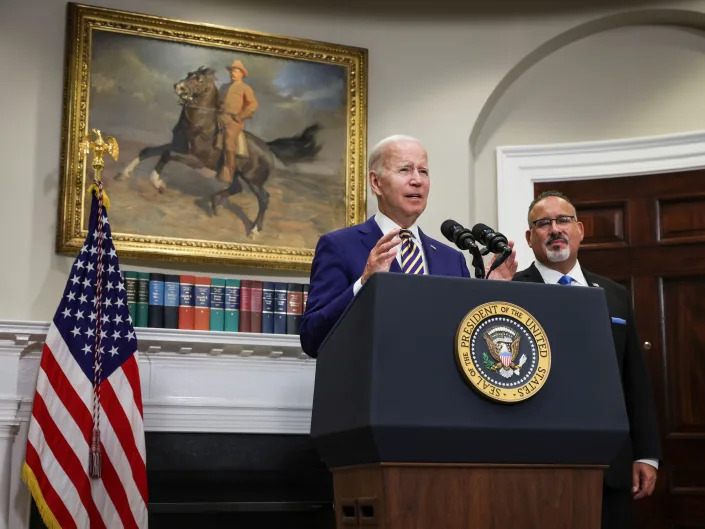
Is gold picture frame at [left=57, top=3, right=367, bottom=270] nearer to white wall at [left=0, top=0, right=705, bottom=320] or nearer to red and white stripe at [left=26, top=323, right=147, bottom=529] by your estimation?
white wall at [left=0, top=0, right=705, bottom=320]

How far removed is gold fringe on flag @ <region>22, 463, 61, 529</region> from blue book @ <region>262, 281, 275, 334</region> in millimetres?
1296

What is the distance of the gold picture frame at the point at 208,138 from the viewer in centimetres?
486

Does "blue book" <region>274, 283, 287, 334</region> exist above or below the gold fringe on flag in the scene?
above

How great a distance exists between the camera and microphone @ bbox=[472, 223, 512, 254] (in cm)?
249

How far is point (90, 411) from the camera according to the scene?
412 cm

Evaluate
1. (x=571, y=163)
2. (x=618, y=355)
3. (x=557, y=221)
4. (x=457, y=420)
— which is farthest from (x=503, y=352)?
(x=571, y=163)

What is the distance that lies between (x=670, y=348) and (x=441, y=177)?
1.50 metres

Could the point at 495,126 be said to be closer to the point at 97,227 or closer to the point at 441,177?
the point at 441,177

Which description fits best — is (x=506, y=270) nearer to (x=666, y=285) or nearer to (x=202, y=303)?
(x=202, y=303)

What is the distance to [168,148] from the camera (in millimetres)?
5008

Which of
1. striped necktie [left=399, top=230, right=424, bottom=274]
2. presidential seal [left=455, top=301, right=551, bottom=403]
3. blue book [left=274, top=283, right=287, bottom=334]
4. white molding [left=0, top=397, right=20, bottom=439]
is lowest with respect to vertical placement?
white molding [left=0, top=397, right=20, bottom=439]

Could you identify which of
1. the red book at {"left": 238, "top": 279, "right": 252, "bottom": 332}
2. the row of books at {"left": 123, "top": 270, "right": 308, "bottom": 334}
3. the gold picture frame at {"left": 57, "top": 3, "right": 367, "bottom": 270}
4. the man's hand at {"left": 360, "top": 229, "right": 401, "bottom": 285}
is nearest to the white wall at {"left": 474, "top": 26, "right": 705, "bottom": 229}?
the gold picture frame at {"left": 57, "top": 3, "right": 367, "bottom": 270}

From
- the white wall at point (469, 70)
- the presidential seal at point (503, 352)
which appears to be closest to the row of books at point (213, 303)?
the white wall at point (469, 70)

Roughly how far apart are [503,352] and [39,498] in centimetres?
252
